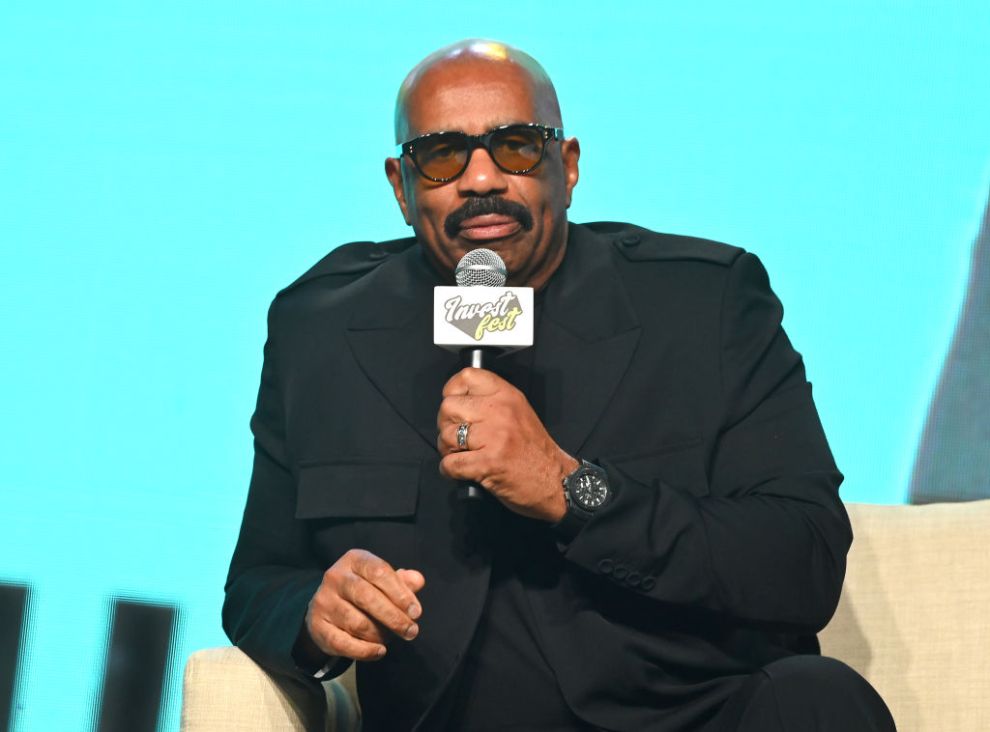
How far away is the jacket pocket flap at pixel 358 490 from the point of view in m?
2.10

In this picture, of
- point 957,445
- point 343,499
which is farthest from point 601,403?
point 957,445

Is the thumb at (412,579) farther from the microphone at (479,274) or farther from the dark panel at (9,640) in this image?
the dark panel at (9,640)

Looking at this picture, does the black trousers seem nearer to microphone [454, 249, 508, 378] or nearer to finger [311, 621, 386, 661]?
finger [311, 621, 386, 661]

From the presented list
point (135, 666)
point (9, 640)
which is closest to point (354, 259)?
point (135, 666)

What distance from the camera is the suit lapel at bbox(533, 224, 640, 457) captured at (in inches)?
82.4

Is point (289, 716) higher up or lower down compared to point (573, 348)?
lower down

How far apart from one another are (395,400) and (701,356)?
0.46 meters

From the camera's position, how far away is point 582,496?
1839 mm

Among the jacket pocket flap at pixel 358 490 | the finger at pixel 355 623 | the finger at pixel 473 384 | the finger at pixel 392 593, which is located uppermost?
the finger at pixel 473 384

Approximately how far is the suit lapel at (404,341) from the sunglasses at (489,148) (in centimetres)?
24

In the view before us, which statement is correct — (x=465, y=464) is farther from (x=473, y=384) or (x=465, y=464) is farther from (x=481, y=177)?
(x=481, y=177)

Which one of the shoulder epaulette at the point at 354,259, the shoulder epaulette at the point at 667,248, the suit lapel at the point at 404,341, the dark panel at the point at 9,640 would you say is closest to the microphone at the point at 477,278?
the suit lapel at the point at 404,341

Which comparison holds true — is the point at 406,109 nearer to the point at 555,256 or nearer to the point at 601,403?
the point at 555,256

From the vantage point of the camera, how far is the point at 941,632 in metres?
2.35
